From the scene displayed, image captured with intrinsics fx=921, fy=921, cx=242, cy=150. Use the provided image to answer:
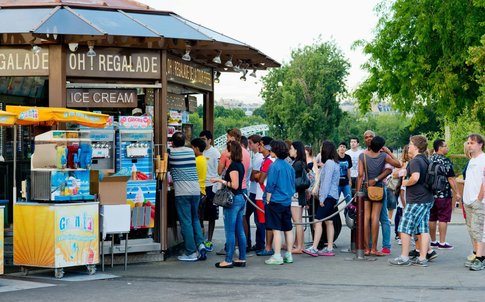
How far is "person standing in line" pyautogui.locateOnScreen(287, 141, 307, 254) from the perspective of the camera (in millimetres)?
14578

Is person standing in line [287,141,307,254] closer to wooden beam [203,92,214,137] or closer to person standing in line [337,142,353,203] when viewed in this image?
person standing in line [337,142,353,203]

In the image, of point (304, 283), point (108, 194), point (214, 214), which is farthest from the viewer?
point (214, 214)

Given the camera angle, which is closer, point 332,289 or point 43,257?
point 332,289

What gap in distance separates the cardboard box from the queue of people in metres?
1.09

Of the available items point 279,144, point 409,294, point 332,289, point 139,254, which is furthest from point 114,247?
point 409,294

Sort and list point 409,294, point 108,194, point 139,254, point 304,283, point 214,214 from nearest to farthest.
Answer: point 409,294 → point 304,283 → point 108,194 → point 139,254 → point 214,214

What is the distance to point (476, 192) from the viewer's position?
41.8ft

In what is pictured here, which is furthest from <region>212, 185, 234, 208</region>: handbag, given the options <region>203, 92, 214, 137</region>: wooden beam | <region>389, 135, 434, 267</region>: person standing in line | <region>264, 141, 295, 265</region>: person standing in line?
<region>203, 92, 214, 137</region>: wooden beam

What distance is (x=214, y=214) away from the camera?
14.9m

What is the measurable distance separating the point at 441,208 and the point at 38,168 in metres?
6.58

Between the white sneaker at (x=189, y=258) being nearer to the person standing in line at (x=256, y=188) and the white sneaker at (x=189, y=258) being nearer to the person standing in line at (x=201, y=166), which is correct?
the person standing in line at (x=201, y=166)

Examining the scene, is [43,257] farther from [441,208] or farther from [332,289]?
[441,208]

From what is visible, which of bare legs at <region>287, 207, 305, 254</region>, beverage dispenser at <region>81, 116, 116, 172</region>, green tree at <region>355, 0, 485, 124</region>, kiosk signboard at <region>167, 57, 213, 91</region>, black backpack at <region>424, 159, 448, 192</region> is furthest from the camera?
green tree at <region>355, 0, 485, 124</region>

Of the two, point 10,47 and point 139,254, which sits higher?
point 10,47
